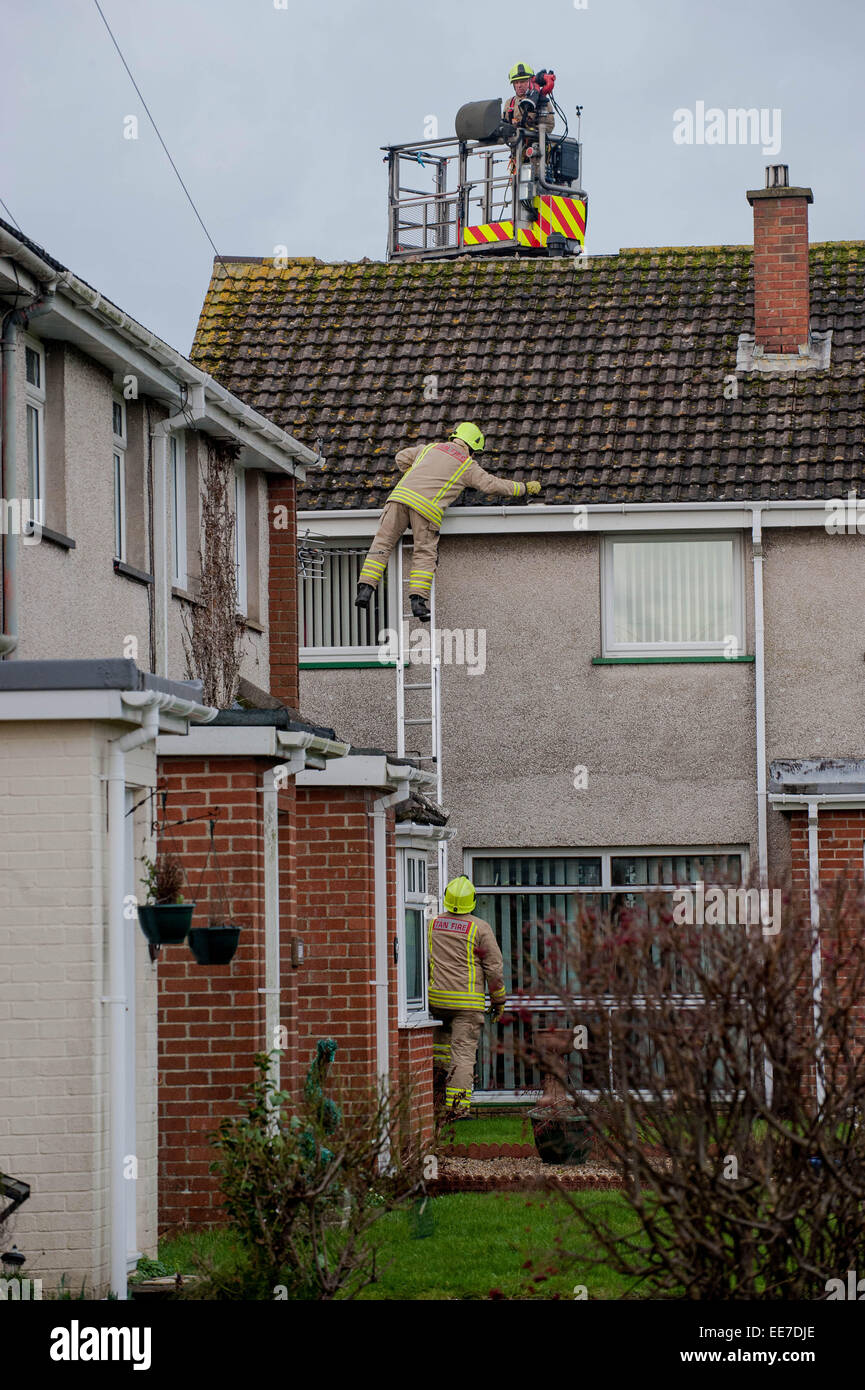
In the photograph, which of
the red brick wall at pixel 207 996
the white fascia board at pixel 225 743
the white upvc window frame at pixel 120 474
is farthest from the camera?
the white upvc window frame at pixel 120 474

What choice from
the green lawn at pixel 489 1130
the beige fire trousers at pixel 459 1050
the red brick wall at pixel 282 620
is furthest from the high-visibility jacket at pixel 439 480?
the green lawn at pixel 489 1130

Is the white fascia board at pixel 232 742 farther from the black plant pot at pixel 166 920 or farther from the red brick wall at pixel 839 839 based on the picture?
the red brick wall at pixel 839 839

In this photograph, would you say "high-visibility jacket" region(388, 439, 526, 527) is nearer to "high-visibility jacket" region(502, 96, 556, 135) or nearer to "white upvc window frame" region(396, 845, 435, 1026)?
"white upvc window frame" region(396, 845, 435, 1026)

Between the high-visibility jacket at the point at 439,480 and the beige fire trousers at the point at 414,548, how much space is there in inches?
4.5

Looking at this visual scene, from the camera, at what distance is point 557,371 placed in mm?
22453

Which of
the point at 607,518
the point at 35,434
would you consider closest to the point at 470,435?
the point at 607,518

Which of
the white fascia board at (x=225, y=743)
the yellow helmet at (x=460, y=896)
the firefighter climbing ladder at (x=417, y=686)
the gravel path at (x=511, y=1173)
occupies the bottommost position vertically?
the gravel path at (x=511, y=1173)

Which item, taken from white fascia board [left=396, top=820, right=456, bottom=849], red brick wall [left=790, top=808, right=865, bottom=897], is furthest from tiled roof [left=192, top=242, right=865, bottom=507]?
white fascia board [left=396, top=820, right=456, bottom=849]

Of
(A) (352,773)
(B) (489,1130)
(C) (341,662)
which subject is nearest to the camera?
(A) (352,773)

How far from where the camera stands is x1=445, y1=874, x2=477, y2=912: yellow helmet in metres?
16.6

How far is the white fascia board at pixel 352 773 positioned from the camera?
14047mm

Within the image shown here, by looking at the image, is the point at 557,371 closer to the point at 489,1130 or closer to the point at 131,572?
the point at 489,1130

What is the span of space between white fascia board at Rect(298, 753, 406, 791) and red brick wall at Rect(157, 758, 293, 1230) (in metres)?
1.81

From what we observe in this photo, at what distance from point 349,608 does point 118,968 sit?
466 inches
